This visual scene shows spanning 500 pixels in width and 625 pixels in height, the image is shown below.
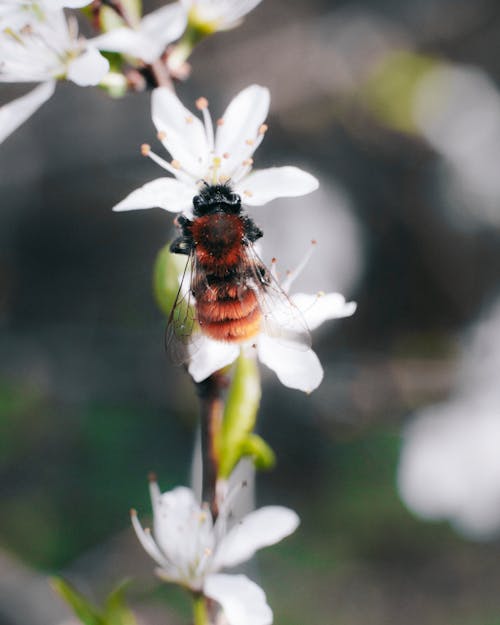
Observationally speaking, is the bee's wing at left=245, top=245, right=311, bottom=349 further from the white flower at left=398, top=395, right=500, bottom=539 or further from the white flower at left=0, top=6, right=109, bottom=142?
the white flower at left=398, top=395, right=500, bottom=539

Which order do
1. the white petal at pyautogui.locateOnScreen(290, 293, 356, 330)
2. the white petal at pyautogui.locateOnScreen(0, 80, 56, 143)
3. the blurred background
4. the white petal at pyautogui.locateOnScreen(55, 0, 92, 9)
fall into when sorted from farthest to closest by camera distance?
the blurred background < the white petal at pyautogui.locateOnScreen(0, 80, 56, 143) < the white petal at pyautogui.locateOnScreen(290, 293, 356, 330) < the white petal at pyautogui.locateOnScreen(55, 0, 92, 9)

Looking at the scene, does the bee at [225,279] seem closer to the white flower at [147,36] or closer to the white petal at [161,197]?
the white petal at [161,197]

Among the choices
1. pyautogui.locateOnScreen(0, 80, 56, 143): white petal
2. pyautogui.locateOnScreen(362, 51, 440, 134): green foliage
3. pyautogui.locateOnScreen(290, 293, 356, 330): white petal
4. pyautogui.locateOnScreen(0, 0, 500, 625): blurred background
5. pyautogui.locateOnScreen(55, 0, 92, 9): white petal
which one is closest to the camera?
pyautogui.locateOnScreen(55, 0, 92, 9): white petal

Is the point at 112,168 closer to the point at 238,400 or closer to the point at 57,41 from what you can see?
the point at 57,41

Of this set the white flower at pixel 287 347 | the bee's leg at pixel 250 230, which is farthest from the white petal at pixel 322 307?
the bee's leg at pixel 250 230

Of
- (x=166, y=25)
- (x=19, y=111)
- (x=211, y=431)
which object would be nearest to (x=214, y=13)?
(x=166, y=25)

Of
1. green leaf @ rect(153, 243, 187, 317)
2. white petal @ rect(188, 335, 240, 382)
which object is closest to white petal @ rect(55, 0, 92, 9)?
green leaf @ rect(153, 243, 187, 317)

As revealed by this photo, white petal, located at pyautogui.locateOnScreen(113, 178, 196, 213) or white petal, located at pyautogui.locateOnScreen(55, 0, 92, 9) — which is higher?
white petal, located at pyautogui.locateOnScreen(55, 0, 92, 9)

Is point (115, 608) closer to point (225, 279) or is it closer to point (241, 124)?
point (225, 279)

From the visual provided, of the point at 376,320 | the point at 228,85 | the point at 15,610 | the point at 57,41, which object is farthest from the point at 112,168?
the point at 57,41
